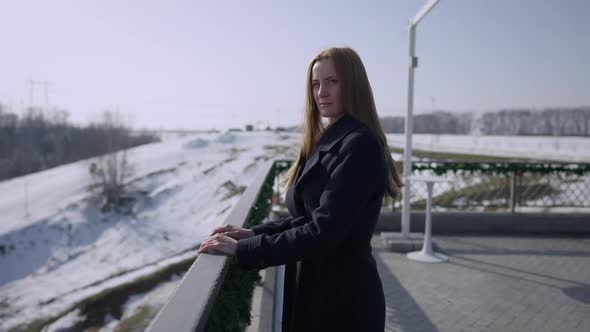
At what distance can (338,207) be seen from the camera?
1274mm

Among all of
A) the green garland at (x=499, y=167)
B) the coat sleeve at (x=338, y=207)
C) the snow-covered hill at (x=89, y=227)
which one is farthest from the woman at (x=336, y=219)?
the snow-covered hill at (x=89, y=227)

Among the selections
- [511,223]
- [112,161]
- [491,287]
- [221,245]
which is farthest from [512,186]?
[112,161]

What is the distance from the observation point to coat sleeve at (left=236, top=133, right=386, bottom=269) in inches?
50.4

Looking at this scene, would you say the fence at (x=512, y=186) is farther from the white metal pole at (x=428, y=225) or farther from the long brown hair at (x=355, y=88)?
the long brown hair at (x=355, y=88)

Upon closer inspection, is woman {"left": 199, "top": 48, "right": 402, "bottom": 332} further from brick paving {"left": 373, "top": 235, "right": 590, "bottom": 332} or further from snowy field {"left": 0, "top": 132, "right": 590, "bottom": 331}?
snowy field {"left": 0, "top": 132, "right": 590, "bottom": 331}

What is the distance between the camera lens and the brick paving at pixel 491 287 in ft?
12.6

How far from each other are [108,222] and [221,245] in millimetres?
41685

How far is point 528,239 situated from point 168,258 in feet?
83.1

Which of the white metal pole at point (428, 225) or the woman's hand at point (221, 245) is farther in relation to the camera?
the white metal pole at point (428, 225)

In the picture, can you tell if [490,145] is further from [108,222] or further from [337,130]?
[337,130]

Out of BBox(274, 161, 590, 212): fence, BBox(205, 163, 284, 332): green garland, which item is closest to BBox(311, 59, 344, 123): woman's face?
BBox(205, 163, 284, 332): green garland

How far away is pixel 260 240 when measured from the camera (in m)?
1.39

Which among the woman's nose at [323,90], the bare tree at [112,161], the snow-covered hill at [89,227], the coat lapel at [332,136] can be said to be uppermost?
the woman's nose at [323,90]

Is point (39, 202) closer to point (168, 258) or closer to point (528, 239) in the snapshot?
point (168, 258)
